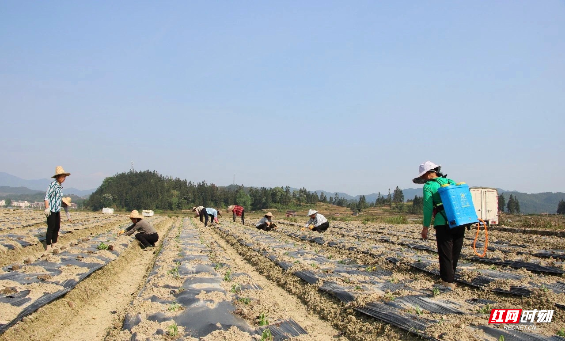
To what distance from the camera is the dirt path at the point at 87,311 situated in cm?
414

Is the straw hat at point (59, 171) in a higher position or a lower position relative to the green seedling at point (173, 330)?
higher

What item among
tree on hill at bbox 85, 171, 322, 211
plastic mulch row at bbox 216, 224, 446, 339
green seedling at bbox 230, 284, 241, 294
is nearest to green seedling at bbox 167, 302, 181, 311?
green seedling at bbox 230, 284, 241, 294

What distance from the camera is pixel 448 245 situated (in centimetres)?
509

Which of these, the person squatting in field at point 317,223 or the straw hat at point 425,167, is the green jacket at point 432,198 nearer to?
the straw hat at point 425,167

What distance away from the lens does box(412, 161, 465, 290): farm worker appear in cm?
507

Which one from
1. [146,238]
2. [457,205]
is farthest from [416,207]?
[457,205]

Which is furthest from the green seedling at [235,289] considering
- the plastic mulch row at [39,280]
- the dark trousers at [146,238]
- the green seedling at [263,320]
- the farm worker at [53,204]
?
the dark trousers at [146,238]

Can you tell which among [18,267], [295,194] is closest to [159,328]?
[18,267]

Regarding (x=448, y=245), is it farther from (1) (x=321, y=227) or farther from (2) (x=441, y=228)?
(1) (x=321, y=227)

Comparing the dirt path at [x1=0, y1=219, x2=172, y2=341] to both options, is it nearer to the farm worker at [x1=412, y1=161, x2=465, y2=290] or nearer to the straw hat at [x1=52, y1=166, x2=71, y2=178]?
the straw hat at [x1=52, y1=166, x2=71, y2=178]

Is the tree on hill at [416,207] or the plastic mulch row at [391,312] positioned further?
the tree on hill at [416,207]

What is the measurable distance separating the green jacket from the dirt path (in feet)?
14.2

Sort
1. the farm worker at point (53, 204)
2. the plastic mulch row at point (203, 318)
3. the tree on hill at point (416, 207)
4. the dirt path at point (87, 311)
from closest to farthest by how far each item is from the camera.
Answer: the plastic mulch row at point (203, 318), the dirt path at point (87, 311), the farm worker at point (53, 204), the tree on hill at point (416, 207)

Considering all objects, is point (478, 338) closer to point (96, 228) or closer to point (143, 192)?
point (96, 228)
